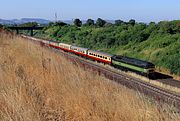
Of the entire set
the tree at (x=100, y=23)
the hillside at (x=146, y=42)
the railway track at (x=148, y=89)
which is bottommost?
the tree at (x=100, y=23)

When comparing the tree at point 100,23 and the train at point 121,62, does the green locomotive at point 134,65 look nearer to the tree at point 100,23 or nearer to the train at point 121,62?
the train at point 121,62

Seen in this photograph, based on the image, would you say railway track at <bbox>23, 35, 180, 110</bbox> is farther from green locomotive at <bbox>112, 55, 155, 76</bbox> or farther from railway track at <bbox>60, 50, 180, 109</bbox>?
green locomotive at <bbox>112, 55, 155, 76</bbox>

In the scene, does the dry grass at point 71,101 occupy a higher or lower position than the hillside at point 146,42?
higher

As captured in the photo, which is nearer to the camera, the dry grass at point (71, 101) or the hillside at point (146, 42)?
the dry grass at point (71, 101)

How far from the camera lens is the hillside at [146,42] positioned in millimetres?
40188

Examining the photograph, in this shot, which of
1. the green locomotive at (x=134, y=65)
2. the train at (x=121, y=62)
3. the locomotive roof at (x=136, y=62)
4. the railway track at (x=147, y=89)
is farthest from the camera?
the locomotive roof at (x=136, y=62)

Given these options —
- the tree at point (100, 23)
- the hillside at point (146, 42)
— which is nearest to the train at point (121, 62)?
the hillside at point (146, 42)

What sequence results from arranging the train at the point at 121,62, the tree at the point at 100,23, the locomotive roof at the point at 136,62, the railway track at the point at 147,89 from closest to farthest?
the railway track at the point at 147,89 → the train at the point at 121,62 → the locomotive roof at the point at 136,62 → the tree at the point at 100,23

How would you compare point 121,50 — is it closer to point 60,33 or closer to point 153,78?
point 153,78

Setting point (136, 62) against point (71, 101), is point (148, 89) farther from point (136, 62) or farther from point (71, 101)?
point (71, 101)

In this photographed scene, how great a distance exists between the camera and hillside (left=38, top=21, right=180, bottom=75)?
4019 centimetres

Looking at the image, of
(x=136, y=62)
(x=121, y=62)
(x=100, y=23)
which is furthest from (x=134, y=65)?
(x=100, y=23)

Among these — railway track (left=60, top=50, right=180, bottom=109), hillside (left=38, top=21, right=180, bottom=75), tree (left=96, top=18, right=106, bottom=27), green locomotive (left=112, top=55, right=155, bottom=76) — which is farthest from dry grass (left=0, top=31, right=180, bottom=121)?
tree (left=96, top=18, right=106, bottom=27)

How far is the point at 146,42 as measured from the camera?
2140 inches
